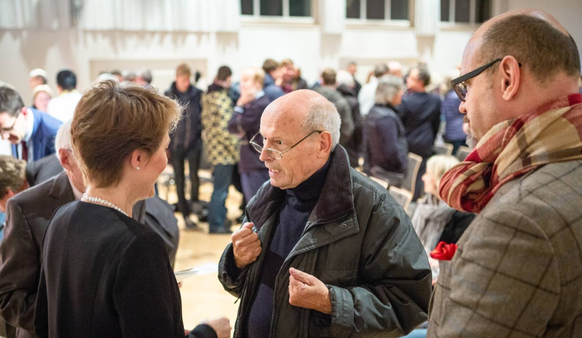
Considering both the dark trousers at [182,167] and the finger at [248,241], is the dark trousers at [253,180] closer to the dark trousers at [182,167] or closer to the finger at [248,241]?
the dark trousers at [182,167]

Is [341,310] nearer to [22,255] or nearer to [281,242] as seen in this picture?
[281,242]

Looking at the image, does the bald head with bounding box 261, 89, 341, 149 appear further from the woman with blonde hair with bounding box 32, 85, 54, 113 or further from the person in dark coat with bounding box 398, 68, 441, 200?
the woman with blonde hair with bounding box 32, 85, 54, 113

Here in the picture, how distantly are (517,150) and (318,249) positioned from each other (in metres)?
0.95

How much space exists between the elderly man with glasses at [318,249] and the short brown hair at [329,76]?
15.4 feet

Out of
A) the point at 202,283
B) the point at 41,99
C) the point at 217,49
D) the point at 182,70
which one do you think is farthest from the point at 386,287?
the point at 217,49

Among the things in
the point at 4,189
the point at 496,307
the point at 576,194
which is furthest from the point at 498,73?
the point at 4,189

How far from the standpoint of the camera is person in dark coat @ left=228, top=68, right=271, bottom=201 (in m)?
5.55

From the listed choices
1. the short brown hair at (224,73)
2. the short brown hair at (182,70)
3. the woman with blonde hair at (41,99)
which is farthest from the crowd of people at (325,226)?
the woman with blonde hair at (41,99)

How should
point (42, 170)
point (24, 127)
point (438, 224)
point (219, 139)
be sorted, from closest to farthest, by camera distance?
point (42, 170)
point (438, 224)
point (24, 127)
point (219, 139)

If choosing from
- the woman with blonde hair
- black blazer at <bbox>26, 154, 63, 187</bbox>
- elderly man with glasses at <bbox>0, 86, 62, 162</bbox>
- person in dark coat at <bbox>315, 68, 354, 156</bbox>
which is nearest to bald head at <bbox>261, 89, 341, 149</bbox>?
black blazer at <bbox>26, 154, 63, 187</bbox>

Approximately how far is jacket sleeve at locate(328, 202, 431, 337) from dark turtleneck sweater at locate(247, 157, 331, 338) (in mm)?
241

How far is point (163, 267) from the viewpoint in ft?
4.49

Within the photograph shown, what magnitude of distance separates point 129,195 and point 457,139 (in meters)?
6.81

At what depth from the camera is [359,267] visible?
192 centimetres
